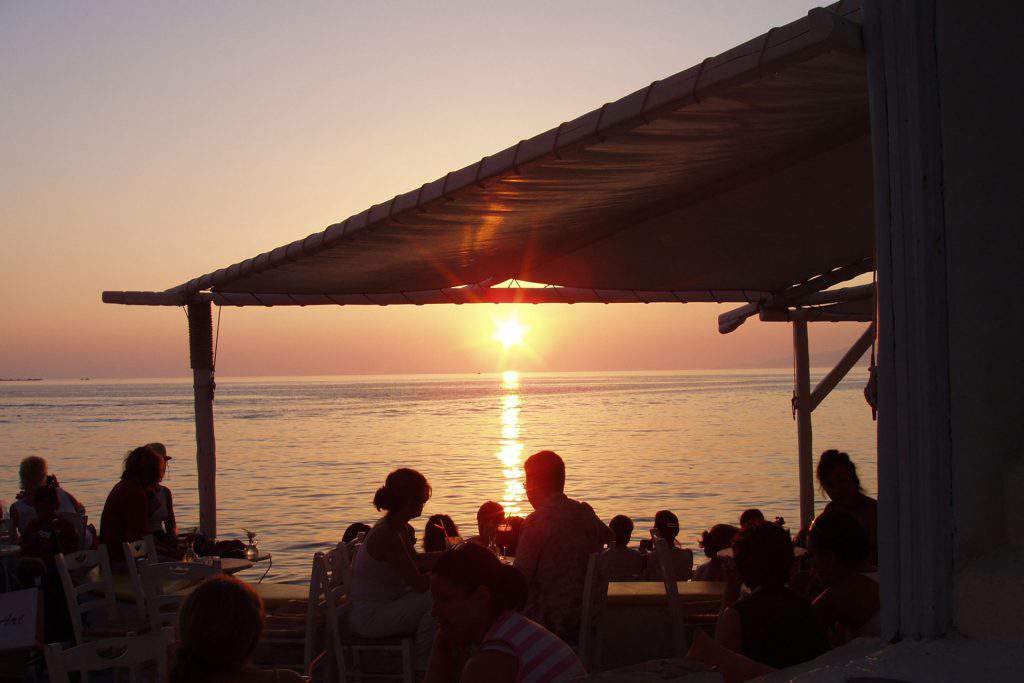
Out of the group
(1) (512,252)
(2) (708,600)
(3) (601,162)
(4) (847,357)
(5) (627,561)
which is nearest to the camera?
(3) (601,162)

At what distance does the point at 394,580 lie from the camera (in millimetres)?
4570

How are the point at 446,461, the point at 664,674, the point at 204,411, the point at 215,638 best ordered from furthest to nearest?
the point at 446,461
the point at 204,411
the point at 215,638
the point at 664,674

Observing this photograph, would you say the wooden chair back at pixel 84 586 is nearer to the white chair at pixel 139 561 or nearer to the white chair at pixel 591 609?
the white chair at pixel 139 561

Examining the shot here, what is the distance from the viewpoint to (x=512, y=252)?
5938mm

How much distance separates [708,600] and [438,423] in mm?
44717

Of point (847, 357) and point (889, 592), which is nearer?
point (889, 592)

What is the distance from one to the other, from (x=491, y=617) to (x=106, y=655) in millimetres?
1194

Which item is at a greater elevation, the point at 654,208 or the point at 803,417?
the point at 654,208

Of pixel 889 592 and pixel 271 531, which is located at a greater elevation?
pixel 889 592

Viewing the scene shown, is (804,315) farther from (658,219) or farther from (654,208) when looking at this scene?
(654,208)

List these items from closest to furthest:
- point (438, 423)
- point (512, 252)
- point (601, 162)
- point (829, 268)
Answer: point (601, 162), point (512, 252), point (829, 268), point (438, 423)

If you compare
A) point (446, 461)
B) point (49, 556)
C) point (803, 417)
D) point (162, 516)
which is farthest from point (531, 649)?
point (446, 461)

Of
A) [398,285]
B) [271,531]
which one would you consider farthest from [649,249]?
[271,531]

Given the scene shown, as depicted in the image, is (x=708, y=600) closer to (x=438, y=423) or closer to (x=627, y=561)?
(x=627, y=561)
